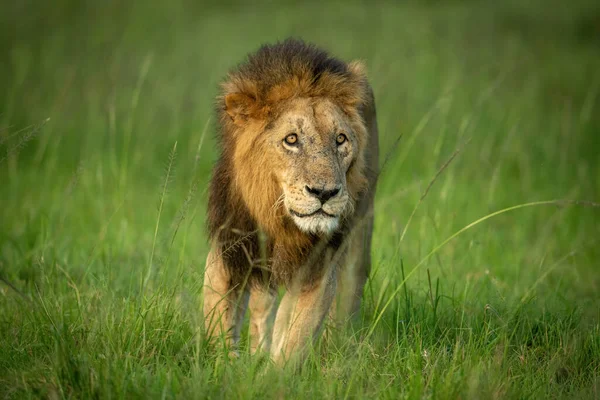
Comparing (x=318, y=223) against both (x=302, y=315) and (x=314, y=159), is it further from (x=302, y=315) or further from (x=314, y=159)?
(x=302, y=315)

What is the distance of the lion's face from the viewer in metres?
3.69

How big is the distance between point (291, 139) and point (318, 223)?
0.47 m

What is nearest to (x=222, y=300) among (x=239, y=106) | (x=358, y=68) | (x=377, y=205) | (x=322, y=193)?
(x=322, y=193)

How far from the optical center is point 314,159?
3.77 m

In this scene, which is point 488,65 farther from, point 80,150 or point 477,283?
point 477,283

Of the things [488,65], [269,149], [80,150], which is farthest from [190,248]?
[488,65]

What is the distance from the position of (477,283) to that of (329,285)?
1.74m

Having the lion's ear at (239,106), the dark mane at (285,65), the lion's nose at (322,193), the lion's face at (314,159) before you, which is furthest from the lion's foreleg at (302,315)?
the dark mane at (285,65)

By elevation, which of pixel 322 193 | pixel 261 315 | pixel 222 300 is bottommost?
pixel 261 315

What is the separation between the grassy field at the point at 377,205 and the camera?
353cm

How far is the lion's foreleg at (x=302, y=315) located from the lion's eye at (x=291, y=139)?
2.32 feet

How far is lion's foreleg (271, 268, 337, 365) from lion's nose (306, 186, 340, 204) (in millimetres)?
574

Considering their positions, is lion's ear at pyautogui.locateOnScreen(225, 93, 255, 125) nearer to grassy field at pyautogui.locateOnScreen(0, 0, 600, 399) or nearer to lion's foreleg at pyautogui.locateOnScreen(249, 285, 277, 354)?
grassy field at pyautogui.locateOnScreen(0, 0, 600, 399)

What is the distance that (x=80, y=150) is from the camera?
1040 cm
